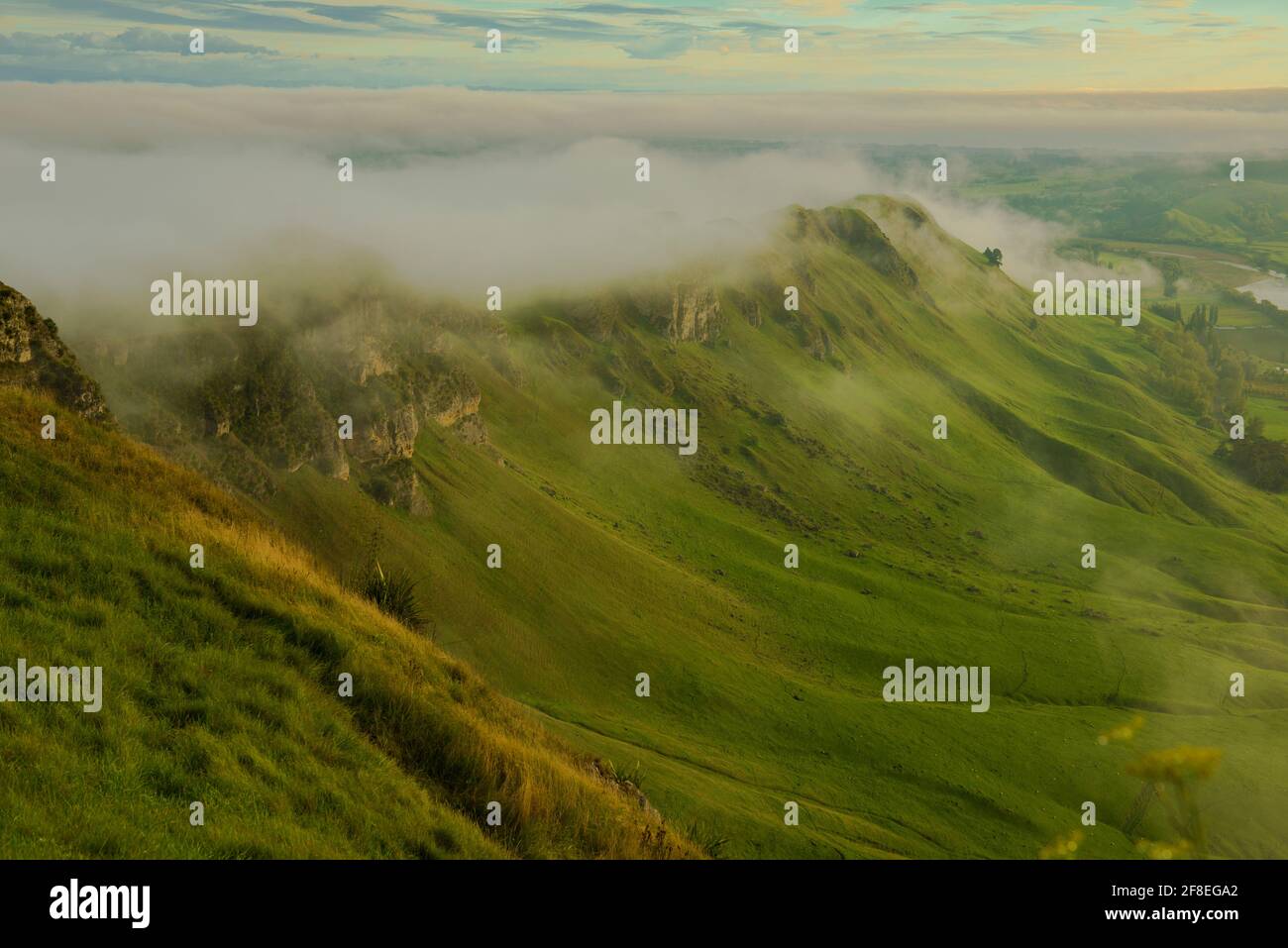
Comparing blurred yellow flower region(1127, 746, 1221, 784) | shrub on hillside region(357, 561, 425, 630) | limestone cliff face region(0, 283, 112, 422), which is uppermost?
limestone cliff face region(0, 283, 112, 422)

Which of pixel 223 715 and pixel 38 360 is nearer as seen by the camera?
pixel 223 715

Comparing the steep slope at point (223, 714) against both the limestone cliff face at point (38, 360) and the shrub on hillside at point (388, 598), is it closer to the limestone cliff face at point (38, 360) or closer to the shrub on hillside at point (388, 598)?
the shrub on hillside at point (388, 598)

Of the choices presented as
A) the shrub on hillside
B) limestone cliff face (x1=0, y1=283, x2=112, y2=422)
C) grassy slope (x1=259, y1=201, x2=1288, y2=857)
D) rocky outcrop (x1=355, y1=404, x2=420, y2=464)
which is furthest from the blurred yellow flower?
rocky outcrop (x1=355, y1=404, x2=420, y2=464)

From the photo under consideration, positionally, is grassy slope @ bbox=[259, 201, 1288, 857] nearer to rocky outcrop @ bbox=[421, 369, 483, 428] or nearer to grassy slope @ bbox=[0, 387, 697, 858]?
rocky outcrop @ bbox=[421, 369, 483, 428]

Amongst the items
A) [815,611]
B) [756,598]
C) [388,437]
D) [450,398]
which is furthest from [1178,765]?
[815,611]

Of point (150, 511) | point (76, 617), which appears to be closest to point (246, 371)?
point (150, 511)

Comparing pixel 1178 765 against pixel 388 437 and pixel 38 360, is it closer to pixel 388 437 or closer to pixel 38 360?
pixel 38 360
